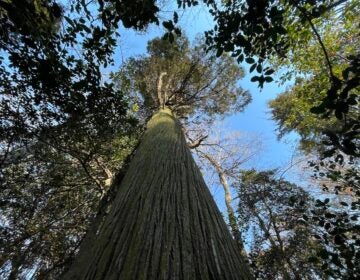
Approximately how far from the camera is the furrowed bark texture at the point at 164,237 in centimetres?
122

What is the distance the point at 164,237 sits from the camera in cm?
141

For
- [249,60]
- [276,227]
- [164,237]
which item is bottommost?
[164,237]

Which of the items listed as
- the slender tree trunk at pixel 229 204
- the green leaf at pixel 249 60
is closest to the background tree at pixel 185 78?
the slender tree trunk at pixel 229 204

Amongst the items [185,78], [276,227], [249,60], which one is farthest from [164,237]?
[185,78]

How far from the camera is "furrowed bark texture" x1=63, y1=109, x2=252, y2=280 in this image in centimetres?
122

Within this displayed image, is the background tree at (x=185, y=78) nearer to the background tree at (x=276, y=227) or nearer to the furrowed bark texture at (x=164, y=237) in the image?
the background tree at (x=276, y=227)

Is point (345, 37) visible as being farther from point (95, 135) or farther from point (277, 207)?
point (95, 135)

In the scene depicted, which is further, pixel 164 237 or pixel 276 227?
pixel 276 227

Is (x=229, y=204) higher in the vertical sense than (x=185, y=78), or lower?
lower

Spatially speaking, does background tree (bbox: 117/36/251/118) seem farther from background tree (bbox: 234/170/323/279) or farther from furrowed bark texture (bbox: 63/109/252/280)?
furrowed bark texture (bbox: 63/109/252/280)

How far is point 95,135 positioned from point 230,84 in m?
8.17

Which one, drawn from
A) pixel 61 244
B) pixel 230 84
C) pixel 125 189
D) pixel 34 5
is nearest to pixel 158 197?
pixel 125 189

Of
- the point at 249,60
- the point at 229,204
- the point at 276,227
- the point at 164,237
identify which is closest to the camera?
the point at 164,237

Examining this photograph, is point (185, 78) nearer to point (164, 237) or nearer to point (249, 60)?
point (249, 60)
